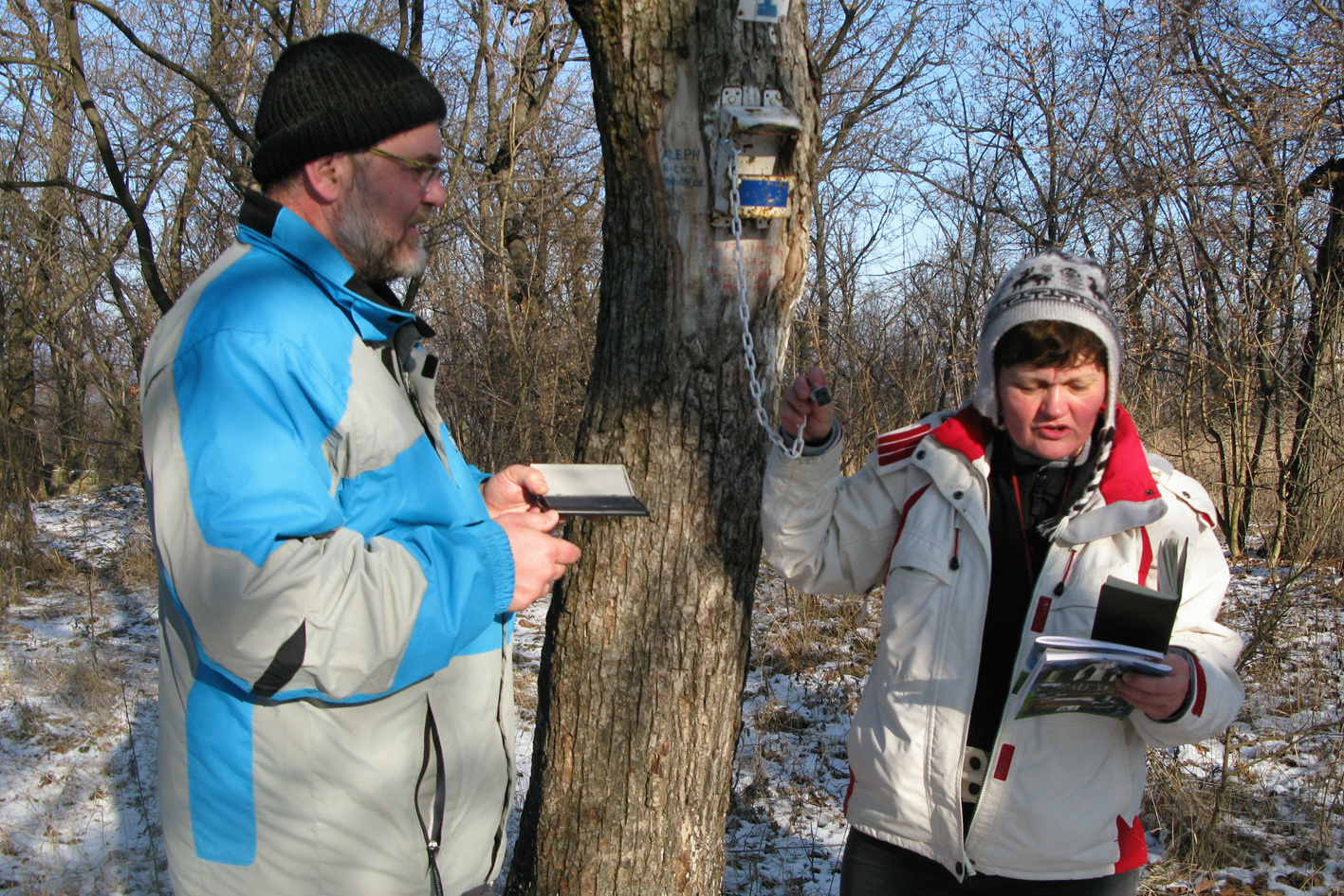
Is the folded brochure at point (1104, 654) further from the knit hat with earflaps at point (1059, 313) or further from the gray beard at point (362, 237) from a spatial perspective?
the gray beard at point (362, 237)

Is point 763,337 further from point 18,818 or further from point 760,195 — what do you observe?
point 18,818

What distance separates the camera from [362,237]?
5.47 ft

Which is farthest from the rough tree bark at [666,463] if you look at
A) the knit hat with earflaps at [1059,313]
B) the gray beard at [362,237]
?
the gray beard at [362,237]

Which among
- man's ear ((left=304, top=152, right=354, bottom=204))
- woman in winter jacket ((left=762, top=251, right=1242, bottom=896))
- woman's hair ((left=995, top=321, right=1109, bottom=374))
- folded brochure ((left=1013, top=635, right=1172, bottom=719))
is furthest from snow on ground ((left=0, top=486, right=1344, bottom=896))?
man's ear ((left=304, top=152, right=354, bottom=204))

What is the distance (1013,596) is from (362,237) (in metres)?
1.56

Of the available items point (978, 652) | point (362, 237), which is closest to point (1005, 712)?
point (978, 652)

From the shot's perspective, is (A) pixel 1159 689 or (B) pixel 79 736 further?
(B) pixel 79 736

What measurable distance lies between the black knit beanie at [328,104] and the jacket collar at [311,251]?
12 centimetres

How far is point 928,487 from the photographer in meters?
2.03

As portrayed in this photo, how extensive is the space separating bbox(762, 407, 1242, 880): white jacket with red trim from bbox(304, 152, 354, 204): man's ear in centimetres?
104

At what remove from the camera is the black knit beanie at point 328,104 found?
1.62 metres

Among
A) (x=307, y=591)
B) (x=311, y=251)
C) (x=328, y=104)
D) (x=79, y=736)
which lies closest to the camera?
(x=307, y=591)

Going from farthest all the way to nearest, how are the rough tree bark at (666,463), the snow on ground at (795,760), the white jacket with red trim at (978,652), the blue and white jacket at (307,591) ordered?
the snow on ground at (795,760)
the rough tree bark at (666,463)
the white jacket with red trim at (978,652)
the blue and white jacket at (307,591)

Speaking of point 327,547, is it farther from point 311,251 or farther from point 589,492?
point 589,492
